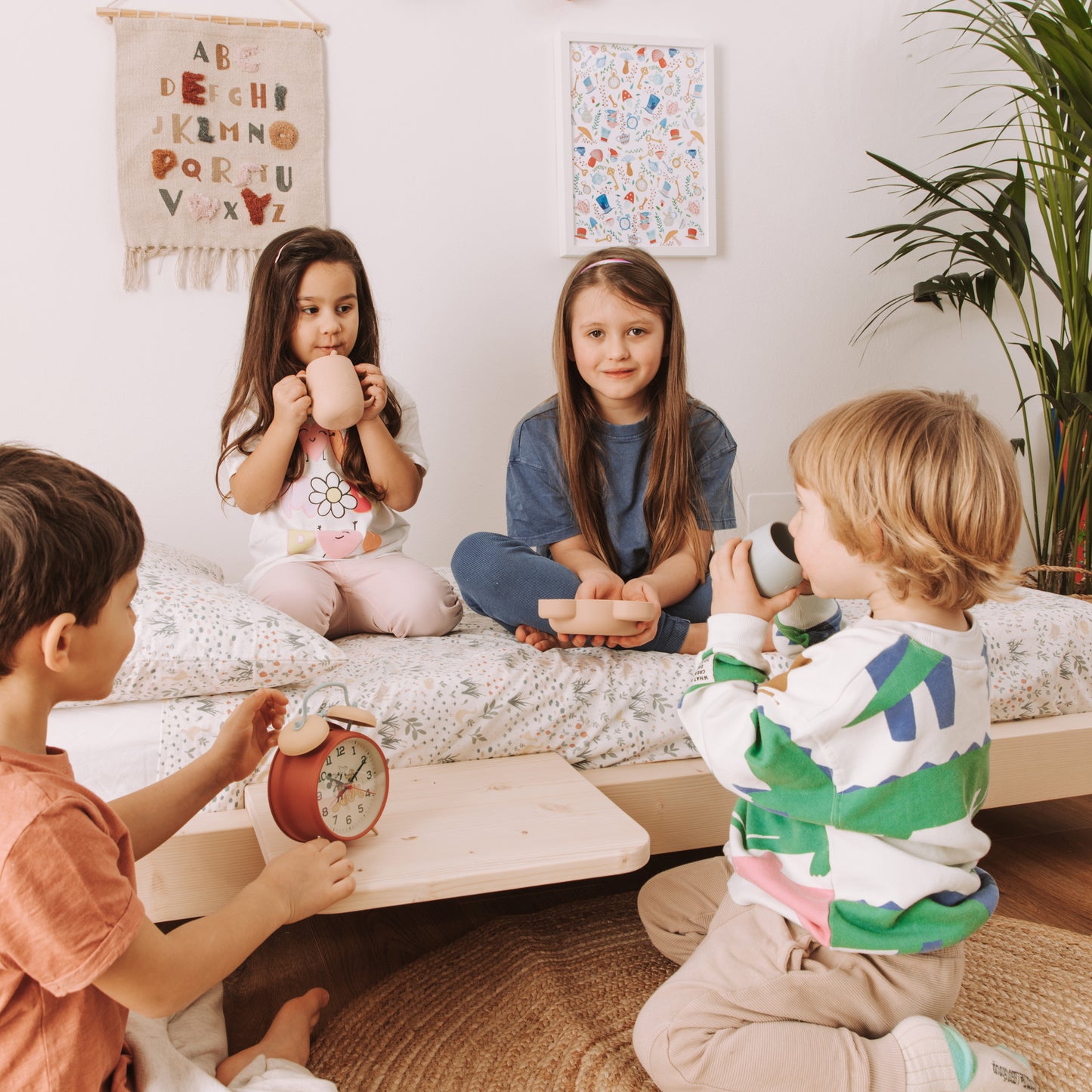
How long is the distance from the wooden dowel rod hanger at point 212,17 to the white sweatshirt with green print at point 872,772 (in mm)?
1540

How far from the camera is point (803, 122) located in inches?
85.4

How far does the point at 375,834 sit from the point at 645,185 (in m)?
1.51

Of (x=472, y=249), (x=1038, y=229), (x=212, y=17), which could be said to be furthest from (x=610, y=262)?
(x=1038, y=229)

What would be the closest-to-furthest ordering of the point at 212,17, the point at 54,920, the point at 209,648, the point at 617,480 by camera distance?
the point at 54,920 → the point at 209,648 → the point at 617,480 → the point at 212,17

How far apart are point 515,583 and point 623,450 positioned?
1.25ft

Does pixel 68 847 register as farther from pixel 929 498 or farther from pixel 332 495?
pixel 332 495

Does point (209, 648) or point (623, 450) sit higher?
point (623, 450)

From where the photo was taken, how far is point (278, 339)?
1576mm

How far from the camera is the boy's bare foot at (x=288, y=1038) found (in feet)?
3.07

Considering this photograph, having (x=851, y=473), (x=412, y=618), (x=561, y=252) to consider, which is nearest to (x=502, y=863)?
(x=851, y=473)

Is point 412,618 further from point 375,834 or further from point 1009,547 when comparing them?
point 1009,547

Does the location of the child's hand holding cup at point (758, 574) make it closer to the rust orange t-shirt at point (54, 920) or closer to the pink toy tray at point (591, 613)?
the pink toy tray at point (591, 613)

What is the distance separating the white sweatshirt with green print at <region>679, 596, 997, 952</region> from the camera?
851 millimetres

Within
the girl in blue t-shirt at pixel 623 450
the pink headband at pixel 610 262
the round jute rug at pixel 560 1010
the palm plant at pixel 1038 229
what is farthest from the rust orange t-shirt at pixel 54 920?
the palm plant at pixel 1038 229
